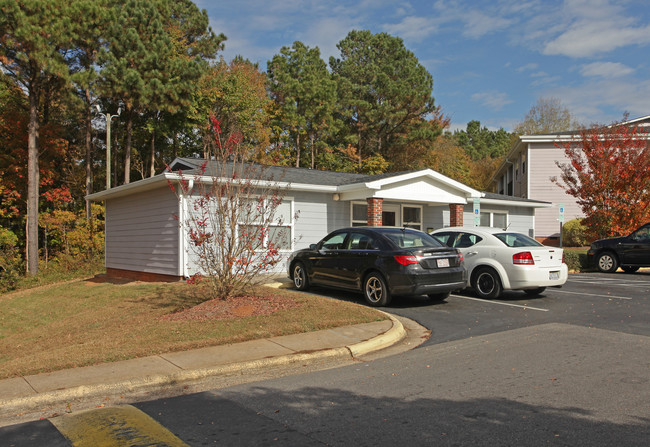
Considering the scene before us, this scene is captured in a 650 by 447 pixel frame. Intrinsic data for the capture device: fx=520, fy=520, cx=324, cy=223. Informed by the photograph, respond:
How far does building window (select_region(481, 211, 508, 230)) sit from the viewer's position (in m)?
Answer: 22.3

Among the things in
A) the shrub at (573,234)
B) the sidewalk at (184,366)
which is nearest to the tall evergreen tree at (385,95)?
the shrub at (573,234)

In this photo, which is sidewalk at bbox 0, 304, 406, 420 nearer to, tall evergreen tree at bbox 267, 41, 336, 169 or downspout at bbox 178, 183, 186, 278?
downspout at bbox 178, 183, 186, 278

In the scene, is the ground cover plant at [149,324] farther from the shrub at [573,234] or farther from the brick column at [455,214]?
the shrub at [573,234]

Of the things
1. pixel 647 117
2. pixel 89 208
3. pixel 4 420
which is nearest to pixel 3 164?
pixel 89 208

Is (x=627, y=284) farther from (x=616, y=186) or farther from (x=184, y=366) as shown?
(x=184, y=366)

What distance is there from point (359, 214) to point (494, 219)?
760 cm

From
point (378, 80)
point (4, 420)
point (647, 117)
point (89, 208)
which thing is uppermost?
point (378, 80)

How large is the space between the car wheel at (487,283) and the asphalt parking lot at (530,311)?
197mm

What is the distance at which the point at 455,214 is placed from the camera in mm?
19469

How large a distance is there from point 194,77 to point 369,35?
24069mm

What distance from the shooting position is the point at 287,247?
53.8 feet

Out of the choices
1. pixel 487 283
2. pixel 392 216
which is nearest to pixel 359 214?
pixel 392 216

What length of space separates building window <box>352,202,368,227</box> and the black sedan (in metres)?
6.35

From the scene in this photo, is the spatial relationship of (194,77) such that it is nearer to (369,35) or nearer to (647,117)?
(369,35)
